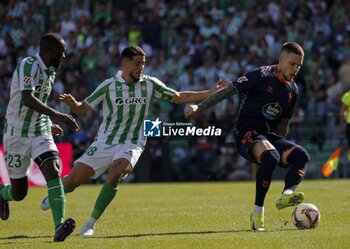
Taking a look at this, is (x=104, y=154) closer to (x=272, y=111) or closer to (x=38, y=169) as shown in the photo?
(x=272, y=111)

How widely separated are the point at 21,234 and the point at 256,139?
10.1 ft

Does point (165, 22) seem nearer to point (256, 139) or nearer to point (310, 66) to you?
point (310, 66)

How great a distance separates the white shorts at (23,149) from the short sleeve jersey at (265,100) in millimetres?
2564

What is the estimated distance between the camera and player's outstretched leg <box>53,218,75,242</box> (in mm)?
9414

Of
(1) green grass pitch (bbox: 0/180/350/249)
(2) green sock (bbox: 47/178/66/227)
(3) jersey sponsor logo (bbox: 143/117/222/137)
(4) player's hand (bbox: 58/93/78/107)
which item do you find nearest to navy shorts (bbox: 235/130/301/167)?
(1) green grass pitch (bbox: 0/180/350/249)

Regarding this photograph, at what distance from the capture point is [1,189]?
11.6 metres

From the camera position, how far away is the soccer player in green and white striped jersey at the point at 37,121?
32.6 ft

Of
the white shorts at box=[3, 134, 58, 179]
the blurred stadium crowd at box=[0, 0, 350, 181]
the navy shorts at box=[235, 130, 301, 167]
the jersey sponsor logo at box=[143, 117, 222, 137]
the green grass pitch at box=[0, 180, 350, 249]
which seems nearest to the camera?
the green grass pitch at box=[0, 180, 350, 249]

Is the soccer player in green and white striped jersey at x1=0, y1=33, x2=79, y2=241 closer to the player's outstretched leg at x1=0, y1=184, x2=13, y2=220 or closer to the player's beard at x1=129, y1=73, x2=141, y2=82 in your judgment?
the player's outstretched leg at x1=0, y1=184, x2=13, y2=220

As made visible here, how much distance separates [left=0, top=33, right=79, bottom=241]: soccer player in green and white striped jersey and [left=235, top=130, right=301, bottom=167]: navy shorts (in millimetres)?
2379

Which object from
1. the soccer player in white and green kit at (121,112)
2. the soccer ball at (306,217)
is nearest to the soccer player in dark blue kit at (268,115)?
the soccer ball at (306,217)

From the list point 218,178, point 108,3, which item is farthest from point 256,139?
point 108,3

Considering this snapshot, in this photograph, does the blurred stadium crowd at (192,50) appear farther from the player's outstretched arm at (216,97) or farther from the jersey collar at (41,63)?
the jersey collar at (41,63)

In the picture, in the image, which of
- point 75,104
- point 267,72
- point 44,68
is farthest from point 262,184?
point 44,68
